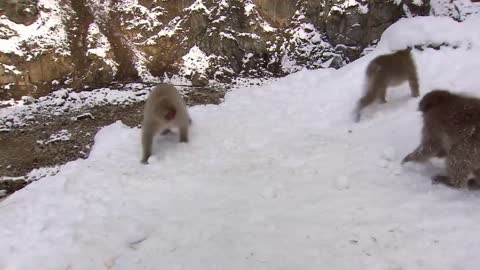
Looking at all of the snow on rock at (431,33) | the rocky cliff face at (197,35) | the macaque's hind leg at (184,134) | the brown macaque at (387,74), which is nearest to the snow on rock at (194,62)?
the rocky cliff face at (197,35)

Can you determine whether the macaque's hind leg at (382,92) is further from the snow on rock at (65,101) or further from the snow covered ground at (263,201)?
the snow on rock at (65,101)

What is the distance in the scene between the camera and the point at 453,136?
408 cm

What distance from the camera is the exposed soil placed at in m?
6.02

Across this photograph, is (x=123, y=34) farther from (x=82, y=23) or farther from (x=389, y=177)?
(x=389, y=177)

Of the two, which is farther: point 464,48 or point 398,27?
point 398,27

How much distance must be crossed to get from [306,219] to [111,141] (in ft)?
11.5

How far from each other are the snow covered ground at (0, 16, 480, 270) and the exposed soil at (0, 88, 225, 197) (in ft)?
1.32

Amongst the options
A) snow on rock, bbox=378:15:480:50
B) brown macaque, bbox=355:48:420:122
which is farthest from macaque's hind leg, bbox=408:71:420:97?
snow on rock, bbox=378:15:480:50

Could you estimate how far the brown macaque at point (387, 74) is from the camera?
627cm

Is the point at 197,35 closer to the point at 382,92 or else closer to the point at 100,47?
the point at 100,47

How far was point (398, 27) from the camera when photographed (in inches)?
324

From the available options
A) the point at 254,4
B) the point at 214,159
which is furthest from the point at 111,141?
the point at 254,4

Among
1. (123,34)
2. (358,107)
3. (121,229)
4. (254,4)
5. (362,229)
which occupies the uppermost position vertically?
(254,4)

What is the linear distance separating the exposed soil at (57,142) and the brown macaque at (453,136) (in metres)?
4.20
